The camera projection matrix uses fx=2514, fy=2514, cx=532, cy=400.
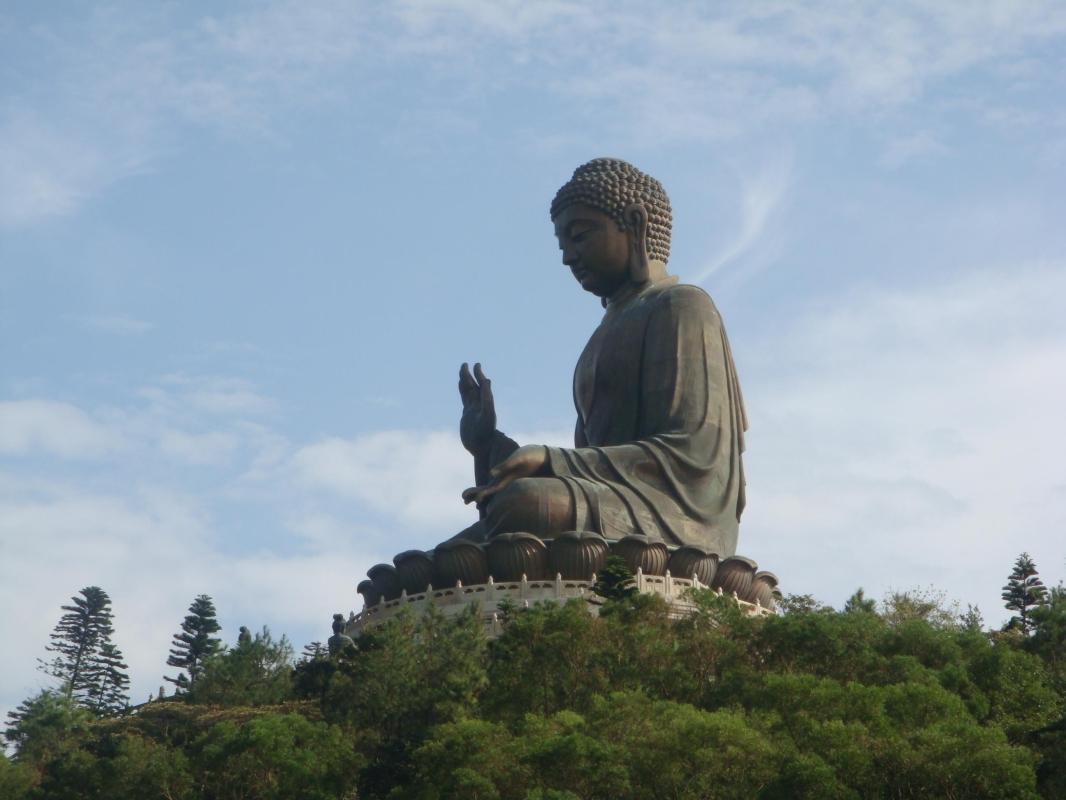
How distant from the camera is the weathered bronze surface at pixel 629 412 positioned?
27375 millimetres

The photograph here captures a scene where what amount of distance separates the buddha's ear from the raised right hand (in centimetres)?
258

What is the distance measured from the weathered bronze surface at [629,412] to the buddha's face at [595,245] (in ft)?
0.06

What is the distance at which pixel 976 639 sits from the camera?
2195cm

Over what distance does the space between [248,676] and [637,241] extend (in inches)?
347

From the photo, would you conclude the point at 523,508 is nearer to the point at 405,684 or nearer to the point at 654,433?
the point at 654,433

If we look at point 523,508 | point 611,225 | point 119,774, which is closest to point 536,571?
point 523,508

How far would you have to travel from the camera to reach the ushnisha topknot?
100 feet

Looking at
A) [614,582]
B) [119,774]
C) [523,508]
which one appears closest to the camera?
[119,774]

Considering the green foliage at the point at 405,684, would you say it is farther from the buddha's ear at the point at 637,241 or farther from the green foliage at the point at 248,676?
the buddha's ear at the point at 637,241

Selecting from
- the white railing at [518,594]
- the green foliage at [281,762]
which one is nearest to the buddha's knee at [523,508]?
the white railing at [518,594]

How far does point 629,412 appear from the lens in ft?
98.0

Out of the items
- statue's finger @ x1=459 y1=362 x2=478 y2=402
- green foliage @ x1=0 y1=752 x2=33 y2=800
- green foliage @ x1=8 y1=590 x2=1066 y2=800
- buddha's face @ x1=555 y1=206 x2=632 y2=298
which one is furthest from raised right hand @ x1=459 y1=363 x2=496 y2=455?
green foliage @ x1=0 y1=752 x2=33 y2=800

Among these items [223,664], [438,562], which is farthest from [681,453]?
[223,664]

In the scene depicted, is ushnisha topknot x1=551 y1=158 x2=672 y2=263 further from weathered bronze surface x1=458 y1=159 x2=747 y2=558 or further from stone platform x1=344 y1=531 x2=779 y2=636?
stone platform x1=344 y1=531 x2=779 y2=636
